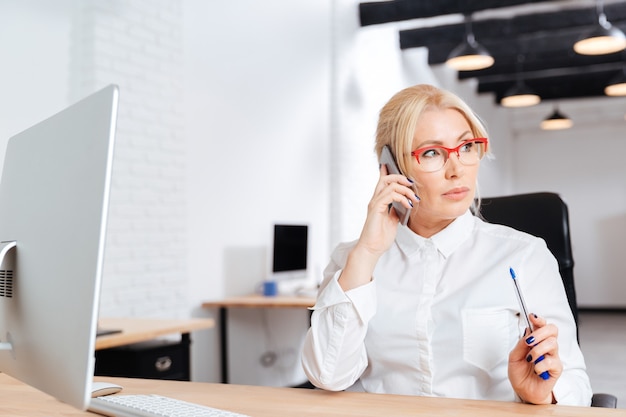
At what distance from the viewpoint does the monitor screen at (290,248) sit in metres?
5.04

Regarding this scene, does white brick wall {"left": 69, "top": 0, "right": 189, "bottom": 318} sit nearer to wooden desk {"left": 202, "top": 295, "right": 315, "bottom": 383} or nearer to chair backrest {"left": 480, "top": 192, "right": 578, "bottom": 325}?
wooden desk {"left": 202, "top": 295, "right": 315, "bottom": 383}

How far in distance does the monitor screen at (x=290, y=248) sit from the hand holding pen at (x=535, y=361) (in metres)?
3.78

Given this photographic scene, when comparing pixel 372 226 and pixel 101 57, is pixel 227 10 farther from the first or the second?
pixel 372 226

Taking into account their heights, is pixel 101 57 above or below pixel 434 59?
below

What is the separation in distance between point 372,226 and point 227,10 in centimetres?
388

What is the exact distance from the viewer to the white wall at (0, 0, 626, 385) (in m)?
3.79

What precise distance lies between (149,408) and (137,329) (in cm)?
212

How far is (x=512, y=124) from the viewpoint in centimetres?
1225

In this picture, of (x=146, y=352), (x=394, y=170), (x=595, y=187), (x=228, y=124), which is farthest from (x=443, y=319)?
(x=595, y=187)

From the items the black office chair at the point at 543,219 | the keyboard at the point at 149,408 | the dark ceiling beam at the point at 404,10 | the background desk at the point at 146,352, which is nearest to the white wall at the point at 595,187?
the dark ceiling beam at the point at 404,10

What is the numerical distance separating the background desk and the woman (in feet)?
5.78

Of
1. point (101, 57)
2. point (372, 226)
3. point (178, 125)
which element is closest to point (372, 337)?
point (372, 226)

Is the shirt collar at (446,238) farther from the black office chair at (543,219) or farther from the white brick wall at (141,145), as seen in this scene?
the white brick wall at (141,145)

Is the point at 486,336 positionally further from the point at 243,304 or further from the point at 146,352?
the point at 243,304
